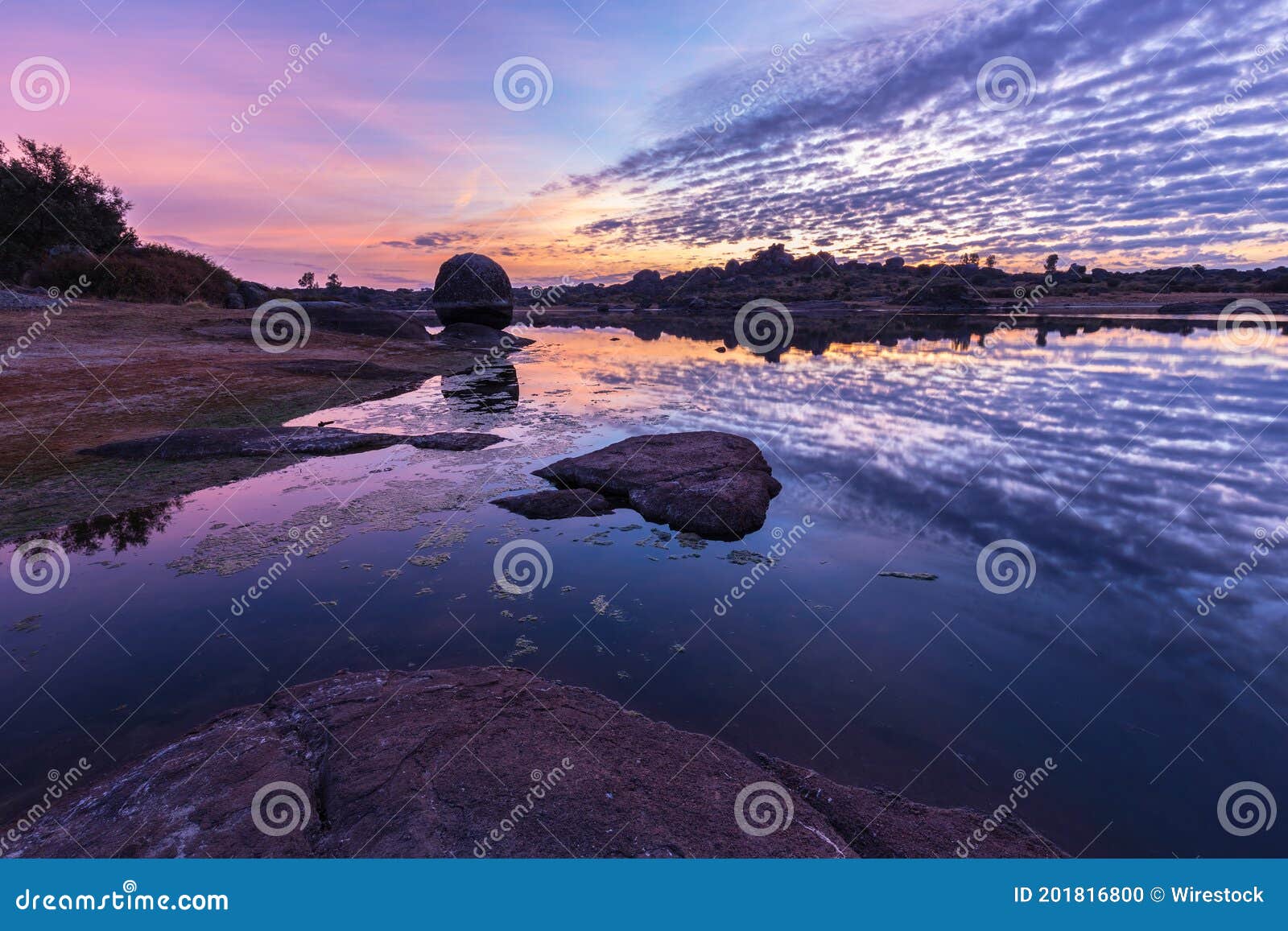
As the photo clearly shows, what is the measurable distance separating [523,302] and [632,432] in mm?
98837

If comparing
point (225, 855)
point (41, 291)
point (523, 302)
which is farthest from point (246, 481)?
point (523, 302)

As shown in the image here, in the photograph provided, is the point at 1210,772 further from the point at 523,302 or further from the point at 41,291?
the point at 523,302

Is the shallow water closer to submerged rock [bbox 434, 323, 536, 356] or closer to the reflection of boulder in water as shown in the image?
the reflection of boulder in water

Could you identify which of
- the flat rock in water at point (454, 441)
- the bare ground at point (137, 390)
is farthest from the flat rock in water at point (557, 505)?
the bare ground at point (137, 390)

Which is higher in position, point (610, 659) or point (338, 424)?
point (338, 424)

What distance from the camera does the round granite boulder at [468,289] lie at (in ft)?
121

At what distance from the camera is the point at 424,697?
4.26 m

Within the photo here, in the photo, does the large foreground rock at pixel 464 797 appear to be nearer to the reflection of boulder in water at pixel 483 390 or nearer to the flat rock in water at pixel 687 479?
the flat rock in water at pixel 687 479

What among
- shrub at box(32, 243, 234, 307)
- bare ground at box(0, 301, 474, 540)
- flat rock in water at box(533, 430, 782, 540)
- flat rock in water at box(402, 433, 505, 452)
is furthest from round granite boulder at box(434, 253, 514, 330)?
flat rock in water at box(533, 430, 782, 540)

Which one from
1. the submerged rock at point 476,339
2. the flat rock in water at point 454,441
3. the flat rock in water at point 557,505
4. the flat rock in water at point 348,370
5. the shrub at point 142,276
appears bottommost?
the flat rock in water at point 557,505

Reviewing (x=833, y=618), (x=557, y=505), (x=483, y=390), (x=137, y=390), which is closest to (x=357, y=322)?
(x=483, y=390)

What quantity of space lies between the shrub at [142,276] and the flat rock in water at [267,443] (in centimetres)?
2483

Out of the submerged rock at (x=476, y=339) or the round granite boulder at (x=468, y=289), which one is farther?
the round granite boulder at (x=468, y=289)

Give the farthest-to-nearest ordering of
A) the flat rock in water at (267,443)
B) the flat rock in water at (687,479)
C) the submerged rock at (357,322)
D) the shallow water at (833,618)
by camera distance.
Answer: the submerged rock at (357,322)
the flat rock in water at (267,443)
the flat rock in water at (687,479)
the shallow water at (833,618)
